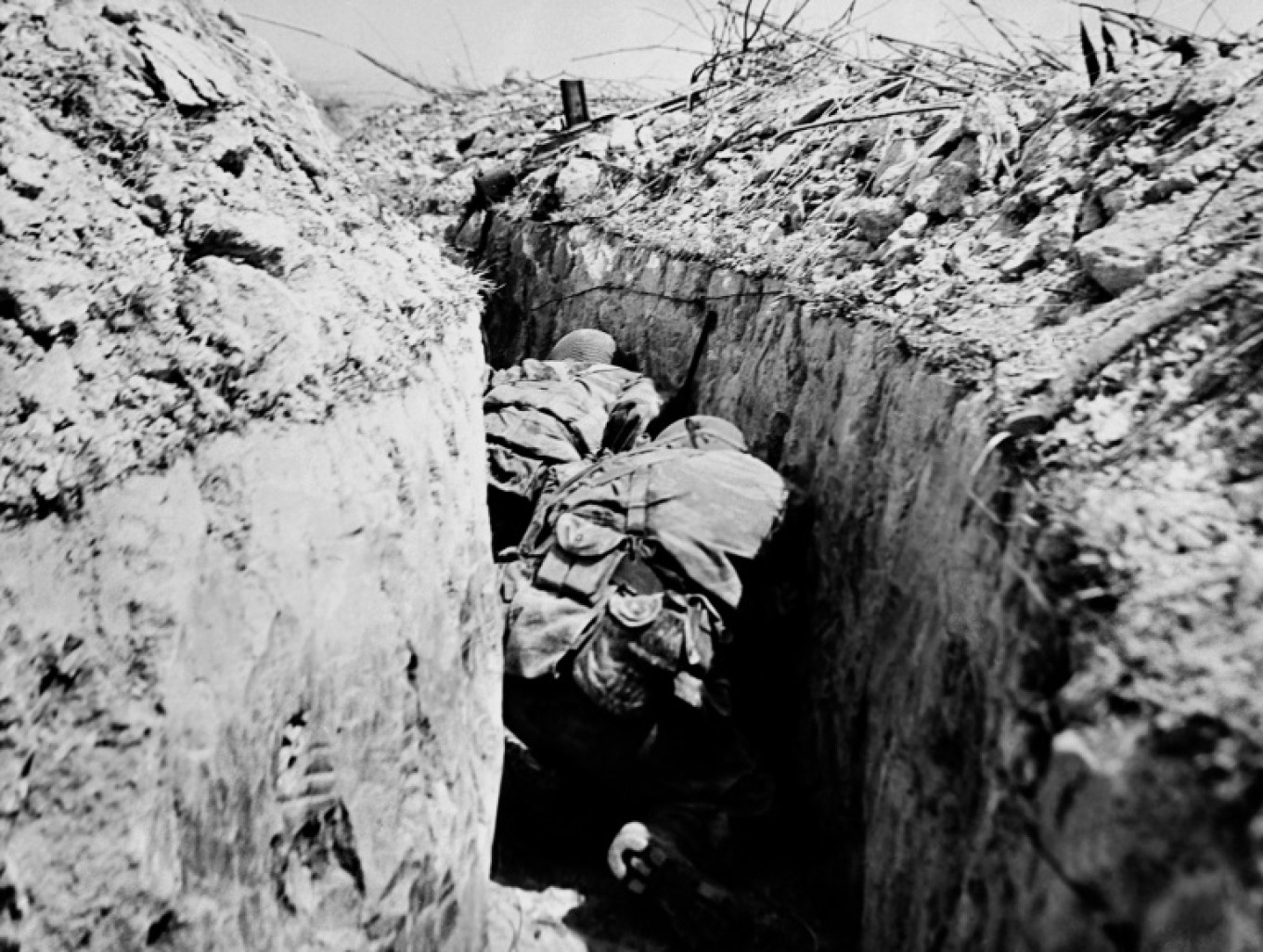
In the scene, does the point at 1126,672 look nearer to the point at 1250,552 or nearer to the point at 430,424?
the point at 1250,552

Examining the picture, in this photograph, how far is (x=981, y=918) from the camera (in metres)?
1.40

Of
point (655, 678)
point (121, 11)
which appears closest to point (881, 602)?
point (655, 678)

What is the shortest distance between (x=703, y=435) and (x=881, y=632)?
1.13m

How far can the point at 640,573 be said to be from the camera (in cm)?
246

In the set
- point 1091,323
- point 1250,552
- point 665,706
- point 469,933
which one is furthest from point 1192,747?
point 469,933

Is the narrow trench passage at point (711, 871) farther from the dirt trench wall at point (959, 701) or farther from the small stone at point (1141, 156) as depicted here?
the small stone at point (1141, 156)

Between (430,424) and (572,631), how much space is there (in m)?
0.76

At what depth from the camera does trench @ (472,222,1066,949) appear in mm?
1545

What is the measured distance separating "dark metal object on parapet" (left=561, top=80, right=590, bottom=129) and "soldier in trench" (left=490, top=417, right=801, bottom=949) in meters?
4.89

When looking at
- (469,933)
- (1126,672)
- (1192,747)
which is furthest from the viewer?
(469,933)

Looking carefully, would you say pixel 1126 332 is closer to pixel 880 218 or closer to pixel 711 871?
pixel 880 218

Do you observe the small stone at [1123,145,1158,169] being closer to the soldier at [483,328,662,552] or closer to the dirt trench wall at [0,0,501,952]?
the soldier at [483,328,662,552]

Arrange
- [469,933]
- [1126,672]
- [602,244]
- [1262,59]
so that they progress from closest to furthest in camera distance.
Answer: [1126,672] → [469,933] → [1262,59] → [602,244]

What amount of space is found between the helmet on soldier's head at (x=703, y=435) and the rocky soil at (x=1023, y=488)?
0.81 feet
